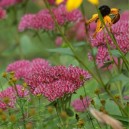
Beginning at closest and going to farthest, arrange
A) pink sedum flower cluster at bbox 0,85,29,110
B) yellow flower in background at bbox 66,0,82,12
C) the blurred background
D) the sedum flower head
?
yellow flower in background at bbox 66,0,82,12 → pink sedum flower cluster at bbox 0,85,29,110 → the sedum flower head → the blurred background

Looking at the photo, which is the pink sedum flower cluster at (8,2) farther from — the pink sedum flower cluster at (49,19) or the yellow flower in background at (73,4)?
the yellow flower in background at (73,4)

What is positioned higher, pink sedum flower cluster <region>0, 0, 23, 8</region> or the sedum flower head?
pink sedum flower cluster <region>0, 0, 23, 8</region>

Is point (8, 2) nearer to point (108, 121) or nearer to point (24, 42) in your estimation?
point (24, 42)

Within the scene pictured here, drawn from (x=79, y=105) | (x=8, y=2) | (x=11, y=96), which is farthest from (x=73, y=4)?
(x=8, y=2)

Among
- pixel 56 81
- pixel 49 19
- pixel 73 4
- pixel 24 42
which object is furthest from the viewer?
pixel 24 42

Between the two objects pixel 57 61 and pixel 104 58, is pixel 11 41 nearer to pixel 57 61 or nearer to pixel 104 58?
pixel 57 61

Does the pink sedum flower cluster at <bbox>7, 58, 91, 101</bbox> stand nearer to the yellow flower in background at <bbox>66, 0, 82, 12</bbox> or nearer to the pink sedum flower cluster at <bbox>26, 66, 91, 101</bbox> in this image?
the pink sedum flower cluster at <bbox>26, 66, 91, 101</bbox>

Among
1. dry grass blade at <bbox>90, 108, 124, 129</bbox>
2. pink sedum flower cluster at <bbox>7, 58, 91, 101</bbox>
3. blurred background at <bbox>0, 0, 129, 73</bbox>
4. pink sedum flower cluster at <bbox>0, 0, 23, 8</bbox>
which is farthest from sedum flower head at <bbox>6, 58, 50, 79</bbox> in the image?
pink sedum flower cluster at <bbox>0, 0, 23, 8</bbox>

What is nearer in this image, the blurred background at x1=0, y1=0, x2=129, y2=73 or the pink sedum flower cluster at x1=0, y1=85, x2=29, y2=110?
the pink sedum flower cluster at x1=0, y1=85, x2=29, y2=110

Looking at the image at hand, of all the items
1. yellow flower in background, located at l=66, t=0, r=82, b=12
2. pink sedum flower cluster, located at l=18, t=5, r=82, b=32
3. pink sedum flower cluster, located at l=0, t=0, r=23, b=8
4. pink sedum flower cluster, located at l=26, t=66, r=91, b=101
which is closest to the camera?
yellow flower in background, located at l=66, t=0, r=82, b=12

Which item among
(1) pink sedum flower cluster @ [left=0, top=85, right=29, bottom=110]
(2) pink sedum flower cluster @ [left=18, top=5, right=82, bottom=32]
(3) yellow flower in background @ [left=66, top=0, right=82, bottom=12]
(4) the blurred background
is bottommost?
(1) pink sedum flower cluster @ [left=0, top=85, right=29, bottom=110]

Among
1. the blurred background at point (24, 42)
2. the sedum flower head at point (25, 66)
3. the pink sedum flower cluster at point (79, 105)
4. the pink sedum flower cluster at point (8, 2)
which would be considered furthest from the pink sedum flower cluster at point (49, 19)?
the pink sedum flower cluster at point (8, 2)
